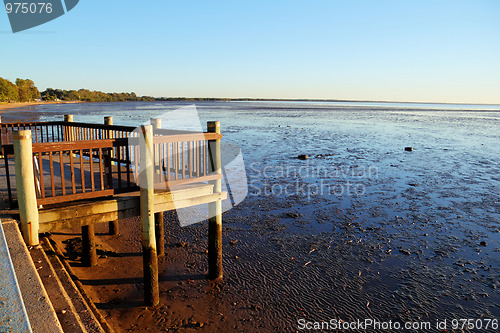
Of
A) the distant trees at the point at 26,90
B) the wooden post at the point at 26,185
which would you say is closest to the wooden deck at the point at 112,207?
the wooden post at the point at 26,185

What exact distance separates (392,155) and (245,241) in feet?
67.7

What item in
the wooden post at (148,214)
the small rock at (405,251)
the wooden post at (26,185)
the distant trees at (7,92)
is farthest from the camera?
the distant trees at (7,92)

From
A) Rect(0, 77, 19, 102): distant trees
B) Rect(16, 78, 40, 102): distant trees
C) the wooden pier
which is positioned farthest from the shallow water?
Rect(16, 78, 40, 102): distant trees

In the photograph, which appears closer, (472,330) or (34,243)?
(34,243)

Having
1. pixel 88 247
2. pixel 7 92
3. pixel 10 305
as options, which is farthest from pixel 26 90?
pixel 10 305

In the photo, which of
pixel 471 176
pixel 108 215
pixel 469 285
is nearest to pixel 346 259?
pixel 469 285

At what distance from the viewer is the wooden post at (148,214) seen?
251 inches

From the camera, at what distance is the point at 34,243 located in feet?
17.3

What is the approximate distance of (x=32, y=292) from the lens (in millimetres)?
3697

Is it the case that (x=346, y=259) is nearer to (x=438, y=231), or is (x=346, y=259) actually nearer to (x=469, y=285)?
(x=469, y=285)

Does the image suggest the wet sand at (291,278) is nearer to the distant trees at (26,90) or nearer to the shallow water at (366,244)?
the shallow water at (366,244)

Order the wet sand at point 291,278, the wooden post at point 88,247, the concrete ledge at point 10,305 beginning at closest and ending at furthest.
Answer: the concrete ledge at point 10,305 < the wet sand at point 291,278 < the wooden post at point 88,247

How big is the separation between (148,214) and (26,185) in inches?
84.0

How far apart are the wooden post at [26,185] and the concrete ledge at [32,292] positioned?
31cm
